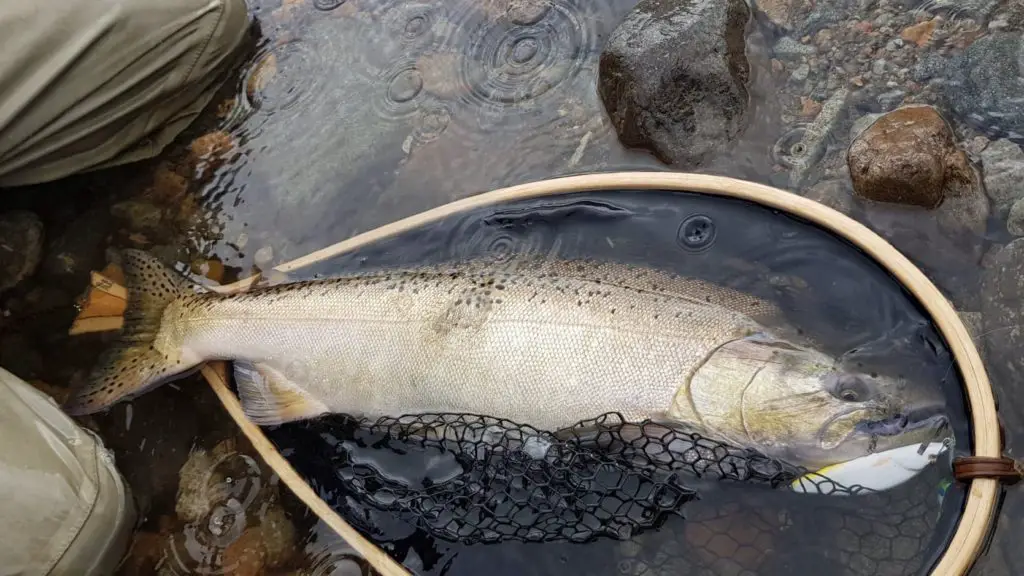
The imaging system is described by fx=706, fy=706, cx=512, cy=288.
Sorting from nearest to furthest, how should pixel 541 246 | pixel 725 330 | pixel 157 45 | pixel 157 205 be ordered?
pixel 725 330
pixel 541 246
pixel 157 45
pixel 157 205

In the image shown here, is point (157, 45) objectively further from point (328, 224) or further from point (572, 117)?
point (572, 117)

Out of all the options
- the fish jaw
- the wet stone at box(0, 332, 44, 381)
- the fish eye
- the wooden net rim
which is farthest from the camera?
the wet stone at box(0, 332, 44, 381)

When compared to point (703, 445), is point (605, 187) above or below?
above

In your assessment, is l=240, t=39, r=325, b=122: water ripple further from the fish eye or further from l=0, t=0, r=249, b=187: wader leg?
the fish eye

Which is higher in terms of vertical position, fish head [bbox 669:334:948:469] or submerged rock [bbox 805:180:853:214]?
submerged rock [bbox 805:180:853:214]

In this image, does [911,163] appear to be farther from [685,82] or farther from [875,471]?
[875,471]

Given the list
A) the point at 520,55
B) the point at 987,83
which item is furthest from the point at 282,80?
the point at 987,83

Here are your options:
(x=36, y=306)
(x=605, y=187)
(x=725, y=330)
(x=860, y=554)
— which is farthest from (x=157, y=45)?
(x=860, y=554)

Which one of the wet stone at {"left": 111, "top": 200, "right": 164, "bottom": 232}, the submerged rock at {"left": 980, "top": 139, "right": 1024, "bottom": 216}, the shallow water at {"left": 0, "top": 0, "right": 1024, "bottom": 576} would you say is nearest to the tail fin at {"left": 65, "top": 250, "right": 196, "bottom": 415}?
the shallow water at {"left": 0, "top": 0, "right": 1024, "bottom": 576}
